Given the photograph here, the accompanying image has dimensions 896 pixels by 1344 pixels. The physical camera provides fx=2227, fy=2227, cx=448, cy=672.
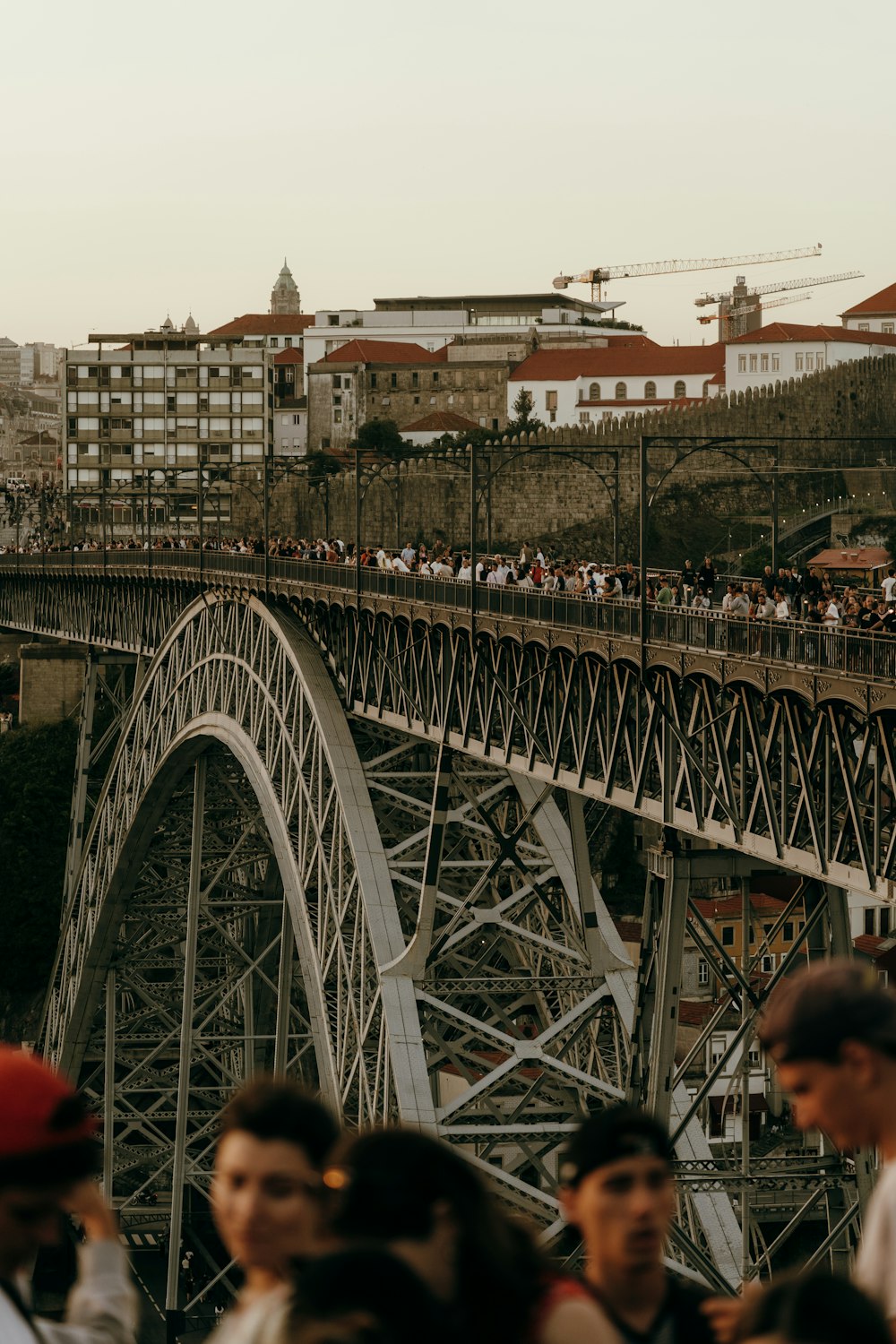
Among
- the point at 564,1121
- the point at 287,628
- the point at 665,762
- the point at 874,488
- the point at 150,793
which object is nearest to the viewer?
the point at 665,762

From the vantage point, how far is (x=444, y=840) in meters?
35.0

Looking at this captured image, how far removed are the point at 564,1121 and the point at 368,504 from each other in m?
66.0

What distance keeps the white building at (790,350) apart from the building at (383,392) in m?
23.7

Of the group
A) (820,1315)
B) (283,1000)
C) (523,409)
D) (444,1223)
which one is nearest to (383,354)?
(523,409)

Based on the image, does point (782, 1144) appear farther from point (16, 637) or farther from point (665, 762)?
point (16, 637)

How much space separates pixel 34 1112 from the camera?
5.04 meters

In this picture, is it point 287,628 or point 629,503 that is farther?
point 629,503

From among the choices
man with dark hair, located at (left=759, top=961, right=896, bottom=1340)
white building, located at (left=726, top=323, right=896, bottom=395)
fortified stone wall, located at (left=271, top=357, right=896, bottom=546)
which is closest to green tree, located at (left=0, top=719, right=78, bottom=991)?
fortified stone wall, located at (left=271, top=357, right=896, bottom=546)

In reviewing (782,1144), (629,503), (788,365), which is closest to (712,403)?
(629,503)

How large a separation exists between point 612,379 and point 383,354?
780 inches

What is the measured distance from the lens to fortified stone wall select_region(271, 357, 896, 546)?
92188mm

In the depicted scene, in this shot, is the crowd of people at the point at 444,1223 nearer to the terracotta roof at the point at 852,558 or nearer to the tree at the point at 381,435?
the terracotta roof at the point at 852,558

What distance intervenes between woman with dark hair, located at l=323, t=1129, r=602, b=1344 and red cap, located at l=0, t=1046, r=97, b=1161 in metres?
0.63

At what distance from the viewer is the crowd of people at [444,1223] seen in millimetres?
4344
